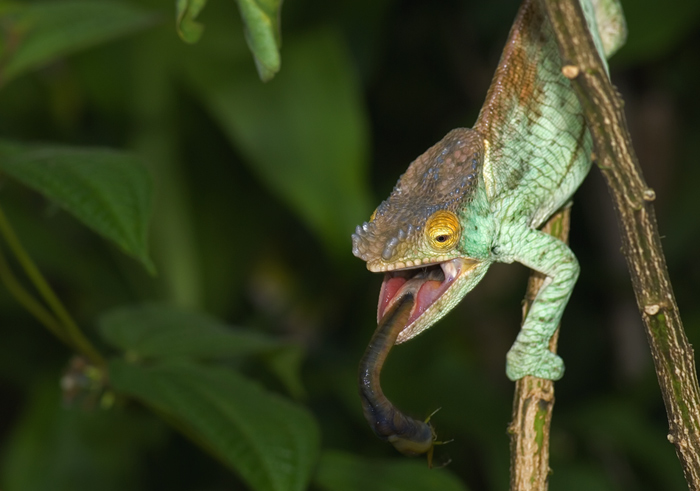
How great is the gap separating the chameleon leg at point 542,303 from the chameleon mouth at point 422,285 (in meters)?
0.08

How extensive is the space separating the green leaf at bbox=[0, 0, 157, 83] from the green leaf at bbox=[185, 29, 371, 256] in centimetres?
75

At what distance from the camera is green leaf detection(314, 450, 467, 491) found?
125 centimetres

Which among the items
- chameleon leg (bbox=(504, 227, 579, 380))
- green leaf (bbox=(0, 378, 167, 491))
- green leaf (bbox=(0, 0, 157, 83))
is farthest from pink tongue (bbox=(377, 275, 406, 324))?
green leaf (bbox=(0, 378, 167, 491))

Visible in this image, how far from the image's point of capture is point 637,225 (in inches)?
30.4

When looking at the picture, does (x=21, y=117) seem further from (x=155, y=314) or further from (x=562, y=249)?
(x=562, y=249)

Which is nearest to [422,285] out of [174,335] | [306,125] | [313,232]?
[174,335]

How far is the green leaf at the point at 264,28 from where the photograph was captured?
0.79 m

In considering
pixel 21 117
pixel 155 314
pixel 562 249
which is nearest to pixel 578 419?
pixel 155 314

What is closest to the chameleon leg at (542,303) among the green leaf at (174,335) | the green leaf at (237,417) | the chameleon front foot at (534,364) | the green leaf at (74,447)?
the chameleon front foot at (534,364)

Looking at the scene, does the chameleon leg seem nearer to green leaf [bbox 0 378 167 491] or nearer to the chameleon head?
the chameleon head

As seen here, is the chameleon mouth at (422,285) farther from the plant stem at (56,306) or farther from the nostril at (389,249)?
the plant stem at (56,306)

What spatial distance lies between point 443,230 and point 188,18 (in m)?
0.35

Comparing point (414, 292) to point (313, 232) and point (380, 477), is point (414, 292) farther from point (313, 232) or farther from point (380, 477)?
point (313, 232)

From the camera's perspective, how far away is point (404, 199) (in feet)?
3.05
